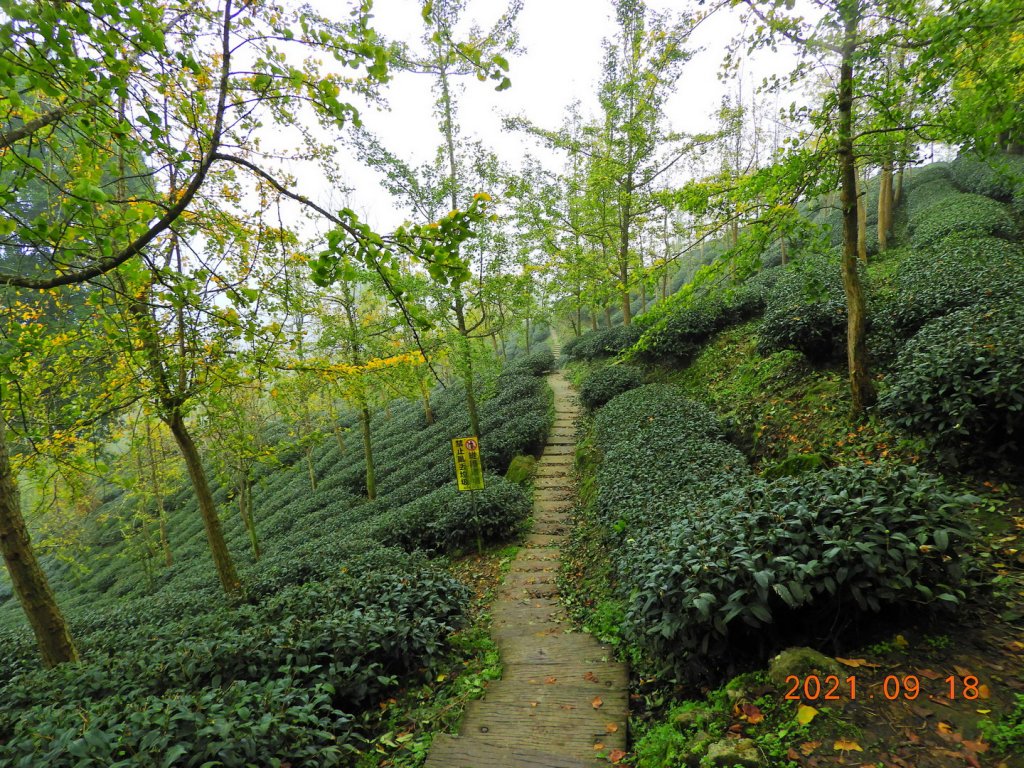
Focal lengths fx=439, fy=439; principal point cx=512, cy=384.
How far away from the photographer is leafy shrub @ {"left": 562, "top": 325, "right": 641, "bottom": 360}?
15094 millimetres

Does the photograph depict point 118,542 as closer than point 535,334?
Yes

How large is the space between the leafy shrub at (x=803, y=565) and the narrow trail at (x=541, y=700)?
2.08 ft

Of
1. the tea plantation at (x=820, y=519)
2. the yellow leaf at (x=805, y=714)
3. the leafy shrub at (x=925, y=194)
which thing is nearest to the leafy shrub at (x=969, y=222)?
the leafy shrub at (x=925, y=194)

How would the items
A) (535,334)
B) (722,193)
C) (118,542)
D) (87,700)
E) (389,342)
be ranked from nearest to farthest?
(87,700) → (722,193) → (389,342) → (118,542) → (535,334)

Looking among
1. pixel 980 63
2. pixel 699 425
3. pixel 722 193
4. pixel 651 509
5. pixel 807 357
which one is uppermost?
pixel 980 63

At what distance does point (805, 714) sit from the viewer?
88.4 inches

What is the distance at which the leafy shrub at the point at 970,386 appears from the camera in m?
3.94

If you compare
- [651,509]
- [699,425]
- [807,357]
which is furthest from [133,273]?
[807,357]

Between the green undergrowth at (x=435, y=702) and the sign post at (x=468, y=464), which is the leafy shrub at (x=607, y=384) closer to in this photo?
the sign post at (x=468, y=464)

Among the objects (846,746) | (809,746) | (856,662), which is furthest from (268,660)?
(856,662)

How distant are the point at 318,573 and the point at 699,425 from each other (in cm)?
656

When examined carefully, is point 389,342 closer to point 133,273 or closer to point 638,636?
point 133,273

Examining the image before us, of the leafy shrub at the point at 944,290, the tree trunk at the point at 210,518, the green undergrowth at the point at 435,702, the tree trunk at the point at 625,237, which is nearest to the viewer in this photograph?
the green undergrowth at the point at 435,702

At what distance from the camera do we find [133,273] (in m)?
2.80
